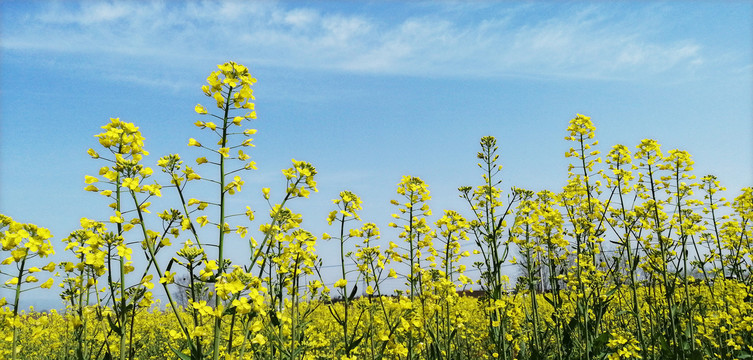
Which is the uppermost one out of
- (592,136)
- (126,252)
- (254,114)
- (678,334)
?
(592,136)

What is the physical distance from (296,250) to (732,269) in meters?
6.91

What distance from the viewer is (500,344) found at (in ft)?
14.4

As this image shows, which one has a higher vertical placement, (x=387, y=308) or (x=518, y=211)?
(x=518, y=211)

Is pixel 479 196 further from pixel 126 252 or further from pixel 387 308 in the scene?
pixel 126 252

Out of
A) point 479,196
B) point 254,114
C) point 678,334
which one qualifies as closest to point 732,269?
point 678,334

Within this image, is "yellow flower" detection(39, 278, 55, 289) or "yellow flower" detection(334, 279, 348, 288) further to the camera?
"yellow flower" detection(334, 279, 348, 288)

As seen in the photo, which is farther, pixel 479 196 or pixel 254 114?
pixel 479 196

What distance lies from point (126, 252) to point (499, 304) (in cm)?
304

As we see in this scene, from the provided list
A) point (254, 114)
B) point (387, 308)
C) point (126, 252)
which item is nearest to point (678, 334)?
point (387, 308)

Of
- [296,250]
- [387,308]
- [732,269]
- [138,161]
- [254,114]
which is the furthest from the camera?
[732,269]

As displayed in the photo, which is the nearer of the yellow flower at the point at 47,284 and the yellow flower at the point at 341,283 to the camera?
→ the yellow flower at the point at 47,284

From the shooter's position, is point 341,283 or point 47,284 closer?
point 47,284

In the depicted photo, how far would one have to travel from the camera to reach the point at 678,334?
5.10 metres

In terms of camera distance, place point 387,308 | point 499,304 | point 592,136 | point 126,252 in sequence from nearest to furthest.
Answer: point 126,252 < point 387,308 < point 499,304 < point 592,136
